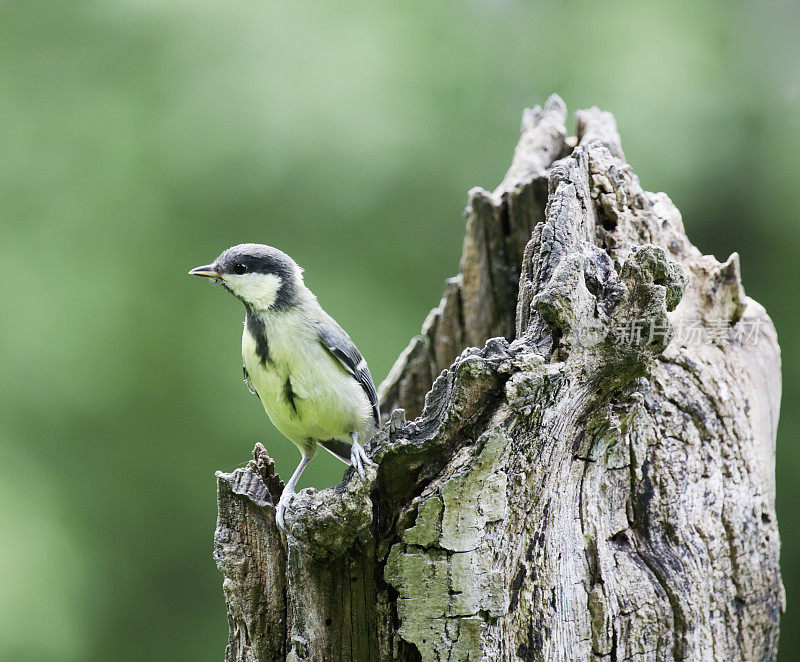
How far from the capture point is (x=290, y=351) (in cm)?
240

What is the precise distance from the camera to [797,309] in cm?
433

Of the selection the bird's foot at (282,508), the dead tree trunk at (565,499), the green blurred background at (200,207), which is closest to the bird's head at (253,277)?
the dead tree trunk at (565,499)

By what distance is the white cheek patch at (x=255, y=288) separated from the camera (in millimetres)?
2455

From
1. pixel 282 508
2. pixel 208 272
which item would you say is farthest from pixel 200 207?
pixel 282 508

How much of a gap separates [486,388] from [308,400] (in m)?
0.74

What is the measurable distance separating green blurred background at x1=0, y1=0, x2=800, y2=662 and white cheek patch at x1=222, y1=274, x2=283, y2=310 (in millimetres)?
2147

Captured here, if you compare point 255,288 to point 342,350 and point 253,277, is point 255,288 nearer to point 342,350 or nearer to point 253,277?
point 253,277

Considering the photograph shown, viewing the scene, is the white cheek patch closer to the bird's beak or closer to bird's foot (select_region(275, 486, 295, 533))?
the bird's beak

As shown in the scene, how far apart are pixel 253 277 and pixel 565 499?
3.84ft

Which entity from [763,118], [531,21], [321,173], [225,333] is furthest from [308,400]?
[531,21]

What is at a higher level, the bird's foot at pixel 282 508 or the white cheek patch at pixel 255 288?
the white cheek patch at pixel 255 288

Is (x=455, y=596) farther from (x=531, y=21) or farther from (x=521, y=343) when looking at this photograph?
(x=531, y=21)

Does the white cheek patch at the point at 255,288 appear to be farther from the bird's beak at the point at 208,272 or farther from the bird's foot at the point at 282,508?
the bird's foot at the point at 282,508

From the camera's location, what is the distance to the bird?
2404 millimetres
